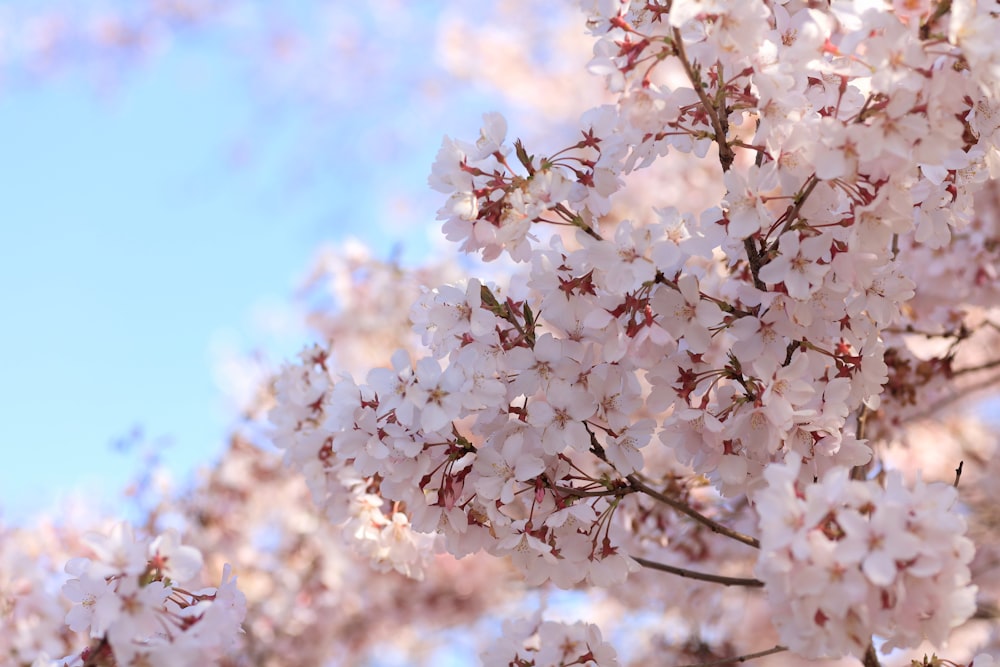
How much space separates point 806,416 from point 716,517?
3.20ft

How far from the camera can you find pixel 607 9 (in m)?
1.53

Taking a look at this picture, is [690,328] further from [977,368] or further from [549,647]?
[977,368]

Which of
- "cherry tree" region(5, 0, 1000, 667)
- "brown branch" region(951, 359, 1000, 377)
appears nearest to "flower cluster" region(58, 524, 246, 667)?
"cherry tree" region(5, 0, 1000, 667)

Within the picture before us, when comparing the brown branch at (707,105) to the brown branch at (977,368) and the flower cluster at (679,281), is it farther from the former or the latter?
the brown branch at (977,368)

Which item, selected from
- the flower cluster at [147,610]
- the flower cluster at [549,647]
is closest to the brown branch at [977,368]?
the flower cluster at [549,647]

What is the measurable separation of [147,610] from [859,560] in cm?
102

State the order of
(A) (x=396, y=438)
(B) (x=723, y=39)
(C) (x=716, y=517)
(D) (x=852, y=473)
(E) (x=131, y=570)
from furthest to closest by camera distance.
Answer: (C) (x=716, y=517) < (D) (x=852, y=473) < (A) (x=396, y=438) < (B) (x=723, y=39) < (E) (x=131, y=570)

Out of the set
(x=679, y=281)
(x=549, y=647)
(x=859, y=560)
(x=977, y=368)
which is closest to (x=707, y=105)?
(x=679, y=281)

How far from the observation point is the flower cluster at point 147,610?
124 cm

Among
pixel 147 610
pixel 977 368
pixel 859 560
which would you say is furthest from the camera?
pixel 977 368

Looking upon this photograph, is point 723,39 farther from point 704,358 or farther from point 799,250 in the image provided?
point 704,358

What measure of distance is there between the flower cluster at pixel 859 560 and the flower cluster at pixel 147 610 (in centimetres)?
84

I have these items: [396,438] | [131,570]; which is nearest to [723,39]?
[396,438]

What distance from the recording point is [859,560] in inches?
44.3
